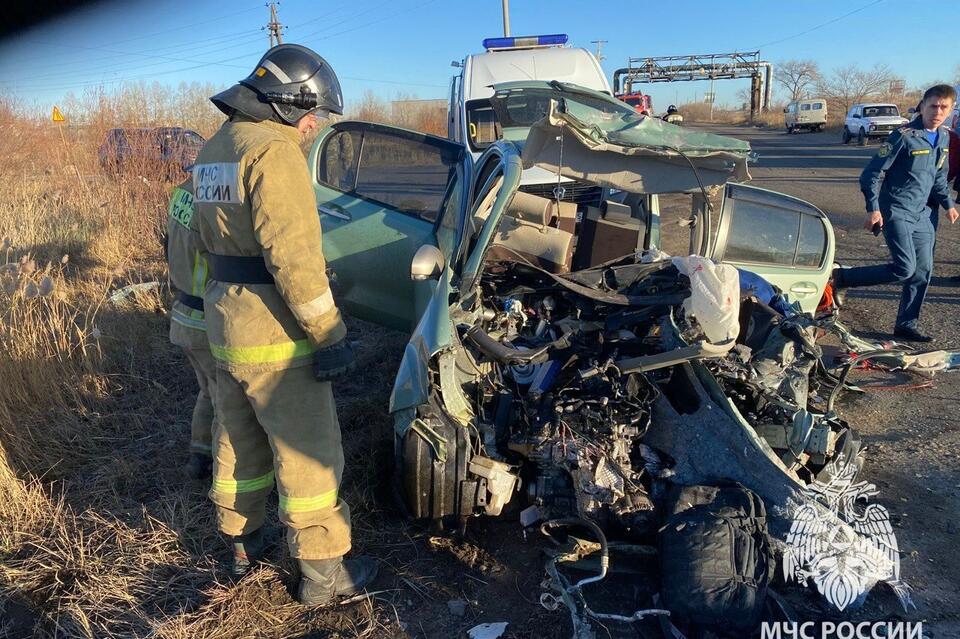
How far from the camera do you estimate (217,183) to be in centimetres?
211

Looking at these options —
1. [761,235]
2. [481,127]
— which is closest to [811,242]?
[761,235]

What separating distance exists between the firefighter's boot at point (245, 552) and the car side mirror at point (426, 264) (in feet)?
4.39

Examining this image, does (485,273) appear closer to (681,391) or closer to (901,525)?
(681,391)

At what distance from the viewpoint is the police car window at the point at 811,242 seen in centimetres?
419

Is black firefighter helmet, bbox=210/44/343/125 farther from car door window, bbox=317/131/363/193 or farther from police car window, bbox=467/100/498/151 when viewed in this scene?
police car window, bbox=467/100/498/151

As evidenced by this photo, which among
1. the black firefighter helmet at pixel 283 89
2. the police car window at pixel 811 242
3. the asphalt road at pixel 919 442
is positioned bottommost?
the asphalt road at pixel 919 442

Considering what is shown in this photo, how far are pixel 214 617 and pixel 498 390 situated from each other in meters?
1.46

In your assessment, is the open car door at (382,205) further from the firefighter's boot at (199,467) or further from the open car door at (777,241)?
the open car door at (777,241)

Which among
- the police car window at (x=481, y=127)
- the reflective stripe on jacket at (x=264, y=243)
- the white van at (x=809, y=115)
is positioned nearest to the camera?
the reflective stripe on jacket at (x=264, y=243)

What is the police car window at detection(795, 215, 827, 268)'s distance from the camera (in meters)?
4.19

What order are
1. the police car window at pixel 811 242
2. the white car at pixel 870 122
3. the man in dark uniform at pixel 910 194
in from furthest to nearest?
1. the white car at pixel 870 122
2. the man in dark uniform at pixel 910 194
3. the police car window at pixel 811 242

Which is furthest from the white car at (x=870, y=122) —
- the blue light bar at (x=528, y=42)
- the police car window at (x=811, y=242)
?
the police car window at (x=811, y=242)

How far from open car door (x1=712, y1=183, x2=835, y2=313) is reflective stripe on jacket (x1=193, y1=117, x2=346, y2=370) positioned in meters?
2.75

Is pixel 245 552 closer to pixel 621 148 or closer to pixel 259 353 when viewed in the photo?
pixel 259 353
